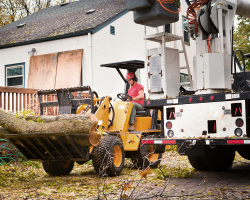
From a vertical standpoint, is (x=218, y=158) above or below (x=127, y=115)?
below

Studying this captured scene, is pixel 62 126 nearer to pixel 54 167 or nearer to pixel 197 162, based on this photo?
pixel 54 167

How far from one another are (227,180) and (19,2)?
2844 cm

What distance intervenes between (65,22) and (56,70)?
3.03 meters

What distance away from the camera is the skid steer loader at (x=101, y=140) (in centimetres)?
657

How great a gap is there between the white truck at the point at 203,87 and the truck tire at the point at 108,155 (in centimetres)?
74

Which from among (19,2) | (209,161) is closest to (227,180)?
(209,161)

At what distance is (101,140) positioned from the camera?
A: 710 centimetres

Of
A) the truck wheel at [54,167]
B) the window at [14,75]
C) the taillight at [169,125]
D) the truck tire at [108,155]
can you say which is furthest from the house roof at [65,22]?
the taillight at [169,125]

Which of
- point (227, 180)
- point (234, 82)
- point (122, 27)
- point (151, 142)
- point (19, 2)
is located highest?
point (19, 2)

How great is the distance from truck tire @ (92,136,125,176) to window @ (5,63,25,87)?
32.9 feet

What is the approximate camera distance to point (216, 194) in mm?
5422

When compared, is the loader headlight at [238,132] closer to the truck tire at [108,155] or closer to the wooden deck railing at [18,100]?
the truck tire at [108,155]

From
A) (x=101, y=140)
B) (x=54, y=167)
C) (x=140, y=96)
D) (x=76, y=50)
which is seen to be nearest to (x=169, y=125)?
(x=101, y=140)

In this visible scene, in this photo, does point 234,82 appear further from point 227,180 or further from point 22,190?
point 22,190
